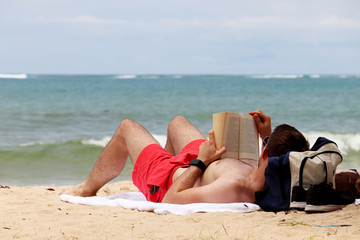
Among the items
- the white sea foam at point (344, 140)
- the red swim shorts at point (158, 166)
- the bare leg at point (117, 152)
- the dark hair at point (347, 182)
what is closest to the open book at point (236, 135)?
the red swim shorts at point (158, 166)

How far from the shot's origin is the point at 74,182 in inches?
280

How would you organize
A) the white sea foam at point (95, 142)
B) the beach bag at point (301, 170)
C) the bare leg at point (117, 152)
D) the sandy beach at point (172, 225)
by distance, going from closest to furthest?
the sandy beach at point (172, 225) < the beach bag at point (301, 170) < the bare leg at point (117, 152) < the white sea foam at point (95, 142)

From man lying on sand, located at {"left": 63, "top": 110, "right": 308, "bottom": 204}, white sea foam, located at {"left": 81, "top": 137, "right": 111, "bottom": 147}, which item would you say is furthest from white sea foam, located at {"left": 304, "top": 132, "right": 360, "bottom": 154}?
man lying on sand, located at {"left": 63, "top": 110, "right": 308, "bottom": 204}

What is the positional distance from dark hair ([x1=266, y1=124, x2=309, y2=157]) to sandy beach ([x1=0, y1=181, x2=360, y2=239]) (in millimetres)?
465

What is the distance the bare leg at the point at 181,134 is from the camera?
4.30m

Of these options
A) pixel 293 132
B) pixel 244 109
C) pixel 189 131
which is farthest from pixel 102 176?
pixel 244 109

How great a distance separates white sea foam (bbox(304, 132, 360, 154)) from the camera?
10.8 meters

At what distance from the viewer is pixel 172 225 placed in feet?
10.9

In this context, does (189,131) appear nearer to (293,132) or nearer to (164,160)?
(164,160)

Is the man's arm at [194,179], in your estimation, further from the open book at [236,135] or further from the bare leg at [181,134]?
the bare leg at [181,134]

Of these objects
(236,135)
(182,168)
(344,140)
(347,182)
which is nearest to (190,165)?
(182,168)

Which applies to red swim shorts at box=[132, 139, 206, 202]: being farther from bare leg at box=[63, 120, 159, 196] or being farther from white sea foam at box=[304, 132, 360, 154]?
white sea foam at box=[304, 132, 360, 154]

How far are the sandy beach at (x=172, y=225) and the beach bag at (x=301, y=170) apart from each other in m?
0.17

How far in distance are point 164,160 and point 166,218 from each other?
601 millimetres
